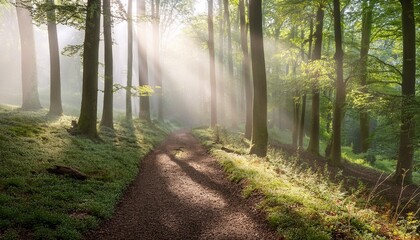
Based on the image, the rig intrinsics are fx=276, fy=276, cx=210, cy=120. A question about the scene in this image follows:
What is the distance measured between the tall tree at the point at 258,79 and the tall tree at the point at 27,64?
51.6ft

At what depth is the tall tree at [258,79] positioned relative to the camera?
1128 cm

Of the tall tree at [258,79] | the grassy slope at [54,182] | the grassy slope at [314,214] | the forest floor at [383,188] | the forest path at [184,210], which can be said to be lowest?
the forest floor at [383,188]

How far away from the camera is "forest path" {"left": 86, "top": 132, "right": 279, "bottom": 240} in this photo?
17.5ft

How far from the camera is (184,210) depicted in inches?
257

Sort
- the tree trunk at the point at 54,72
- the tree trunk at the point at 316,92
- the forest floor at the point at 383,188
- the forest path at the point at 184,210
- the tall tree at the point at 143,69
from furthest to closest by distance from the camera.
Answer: the tall tree at the point at 143,69
the tree trunk at the point at 54,72
the tree trunk at the point at 316,92
the forest floor at the point at 383,188
the forest path at the point at 184,210

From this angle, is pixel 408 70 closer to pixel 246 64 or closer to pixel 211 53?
pixel 246 64

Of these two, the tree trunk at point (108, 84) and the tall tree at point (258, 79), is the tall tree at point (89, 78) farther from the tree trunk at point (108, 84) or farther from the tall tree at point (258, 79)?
the tall tree at point (258, 79)

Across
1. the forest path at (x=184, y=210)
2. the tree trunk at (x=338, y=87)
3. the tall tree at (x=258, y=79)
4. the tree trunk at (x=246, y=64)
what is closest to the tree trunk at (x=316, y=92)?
the tree trunk at (x=338, y=87)

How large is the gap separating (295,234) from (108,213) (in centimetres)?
373

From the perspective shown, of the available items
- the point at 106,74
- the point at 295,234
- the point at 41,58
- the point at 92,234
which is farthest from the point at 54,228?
the point at 41,58

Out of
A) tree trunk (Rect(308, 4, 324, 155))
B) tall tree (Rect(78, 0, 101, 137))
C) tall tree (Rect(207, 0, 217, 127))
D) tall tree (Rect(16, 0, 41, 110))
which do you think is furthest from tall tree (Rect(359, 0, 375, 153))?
tall tree (Rect(16, 0, 41, 110))

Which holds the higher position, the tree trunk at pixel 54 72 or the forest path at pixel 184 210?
the tree trunk at pixel 54 72

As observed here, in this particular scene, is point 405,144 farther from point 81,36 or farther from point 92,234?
point 81,36

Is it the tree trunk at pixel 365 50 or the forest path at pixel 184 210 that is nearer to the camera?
the forest path at pixel 184 210
